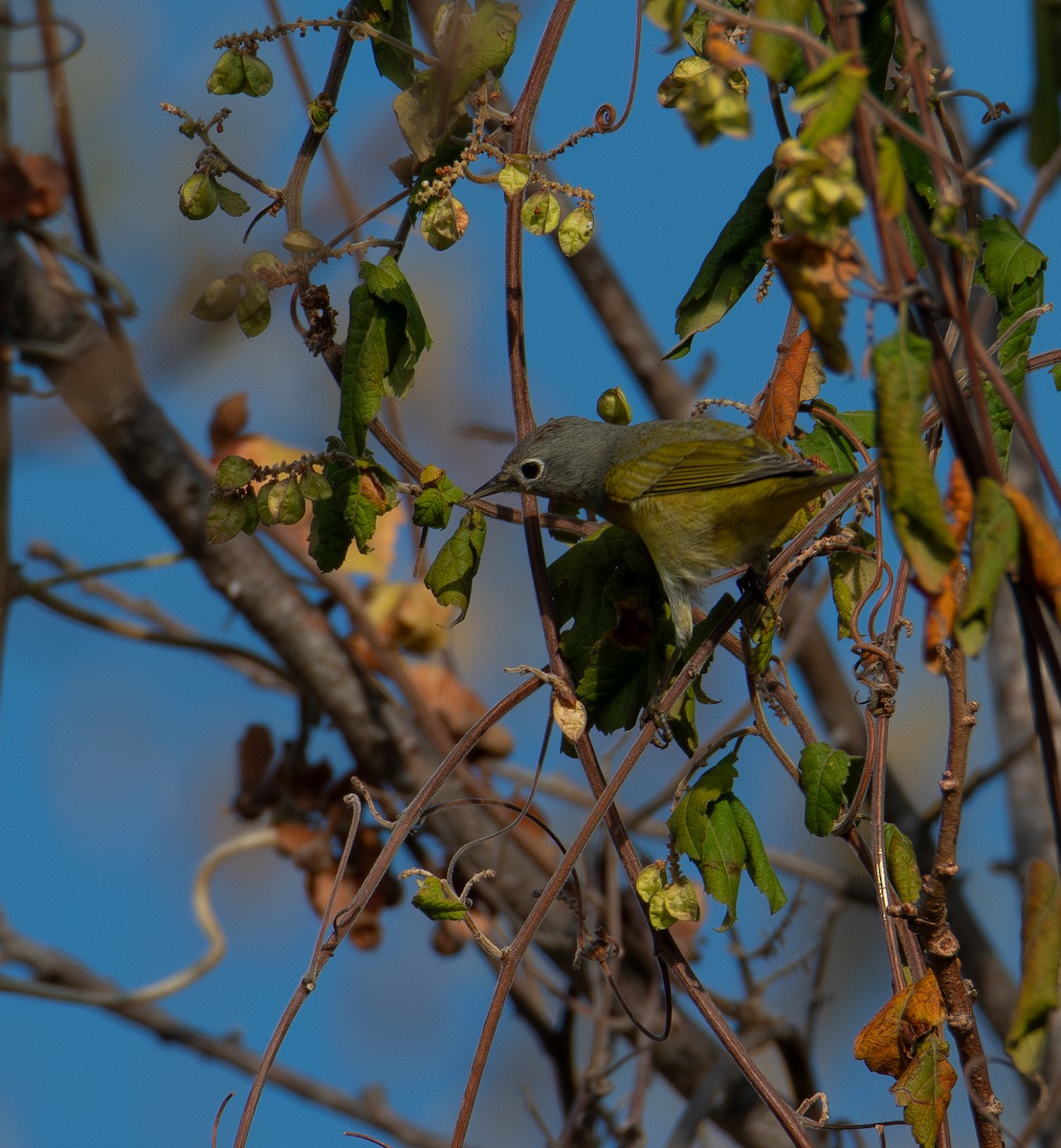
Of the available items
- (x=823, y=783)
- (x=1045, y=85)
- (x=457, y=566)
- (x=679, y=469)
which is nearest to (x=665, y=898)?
(x=823, y=783)

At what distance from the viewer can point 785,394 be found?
2.21m

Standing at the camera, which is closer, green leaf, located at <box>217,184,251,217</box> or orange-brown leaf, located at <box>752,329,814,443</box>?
green leaf, located at <box>217,184,251,217</box>

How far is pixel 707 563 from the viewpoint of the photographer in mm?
2748

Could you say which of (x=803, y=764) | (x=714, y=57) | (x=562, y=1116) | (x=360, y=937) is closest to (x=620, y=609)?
(x=803, y=764)

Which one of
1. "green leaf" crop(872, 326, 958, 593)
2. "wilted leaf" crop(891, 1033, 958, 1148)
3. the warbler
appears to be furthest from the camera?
the warbler

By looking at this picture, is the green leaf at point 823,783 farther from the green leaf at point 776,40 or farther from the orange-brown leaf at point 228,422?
the orange-brown leaf at point 228,422

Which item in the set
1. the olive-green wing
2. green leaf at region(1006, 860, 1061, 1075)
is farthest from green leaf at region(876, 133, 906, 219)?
the olive-green wing

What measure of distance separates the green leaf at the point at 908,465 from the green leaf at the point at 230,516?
113 centimetres

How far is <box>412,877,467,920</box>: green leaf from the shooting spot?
6.16ft

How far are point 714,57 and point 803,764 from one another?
113 cm

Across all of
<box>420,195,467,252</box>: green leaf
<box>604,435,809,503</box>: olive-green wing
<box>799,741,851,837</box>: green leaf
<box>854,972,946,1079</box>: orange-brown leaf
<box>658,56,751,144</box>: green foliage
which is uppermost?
<box>604,435,809,503</box>: olive-green wing

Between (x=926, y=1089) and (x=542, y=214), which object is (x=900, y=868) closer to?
(x=926, y=1089)

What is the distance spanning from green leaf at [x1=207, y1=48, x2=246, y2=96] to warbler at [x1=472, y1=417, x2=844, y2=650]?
0.82m

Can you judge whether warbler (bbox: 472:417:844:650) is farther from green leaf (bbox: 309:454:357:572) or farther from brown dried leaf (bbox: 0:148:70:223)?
brown dried leaf (bbox: 0:148:70:223)
